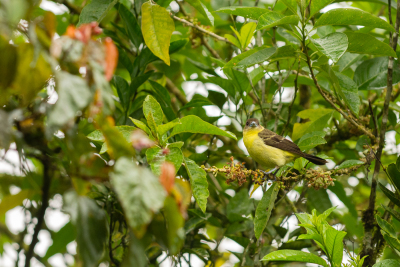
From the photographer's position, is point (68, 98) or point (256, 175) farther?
point (256, 175)

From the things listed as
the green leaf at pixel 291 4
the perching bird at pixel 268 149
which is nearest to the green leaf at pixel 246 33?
the green leaf at pixel 291 4

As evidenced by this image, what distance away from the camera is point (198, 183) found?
1.99 m

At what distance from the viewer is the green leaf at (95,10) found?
2156mm

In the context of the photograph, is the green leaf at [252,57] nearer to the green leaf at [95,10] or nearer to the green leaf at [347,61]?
the green leaf at [95,10]

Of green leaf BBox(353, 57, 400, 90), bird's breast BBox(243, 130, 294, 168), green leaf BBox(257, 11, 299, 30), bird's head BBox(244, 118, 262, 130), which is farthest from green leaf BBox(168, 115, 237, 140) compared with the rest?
bird's head BBox(244, 118, 262, 130)

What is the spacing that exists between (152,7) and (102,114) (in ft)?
4.47

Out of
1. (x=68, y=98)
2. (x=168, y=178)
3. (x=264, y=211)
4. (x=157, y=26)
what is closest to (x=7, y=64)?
(x=68, y=98)

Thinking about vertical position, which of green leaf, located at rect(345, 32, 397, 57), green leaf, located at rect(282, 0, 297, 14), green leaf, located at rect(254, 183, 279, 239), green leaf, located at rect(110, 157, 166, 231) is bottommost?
green leaf, located at rect(254, 183, 279, 239)

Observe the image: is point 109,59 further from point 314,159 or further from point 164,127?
point 314,159

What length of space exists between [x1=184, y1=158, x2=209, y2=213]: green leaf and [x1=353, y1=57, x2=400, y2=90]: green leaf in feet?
5.59

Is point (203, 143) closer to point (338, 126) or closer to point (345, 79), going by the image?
point (338, 126)

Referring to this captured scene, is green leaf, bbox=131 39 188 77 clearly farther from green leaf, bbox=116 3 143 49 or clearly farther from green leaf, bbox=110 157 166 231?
green leaf, bbox=110 157 166 231

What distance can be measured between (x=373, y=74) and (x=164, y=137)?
1.86m

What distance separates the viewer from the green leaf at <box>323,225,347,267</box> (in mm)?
1975
